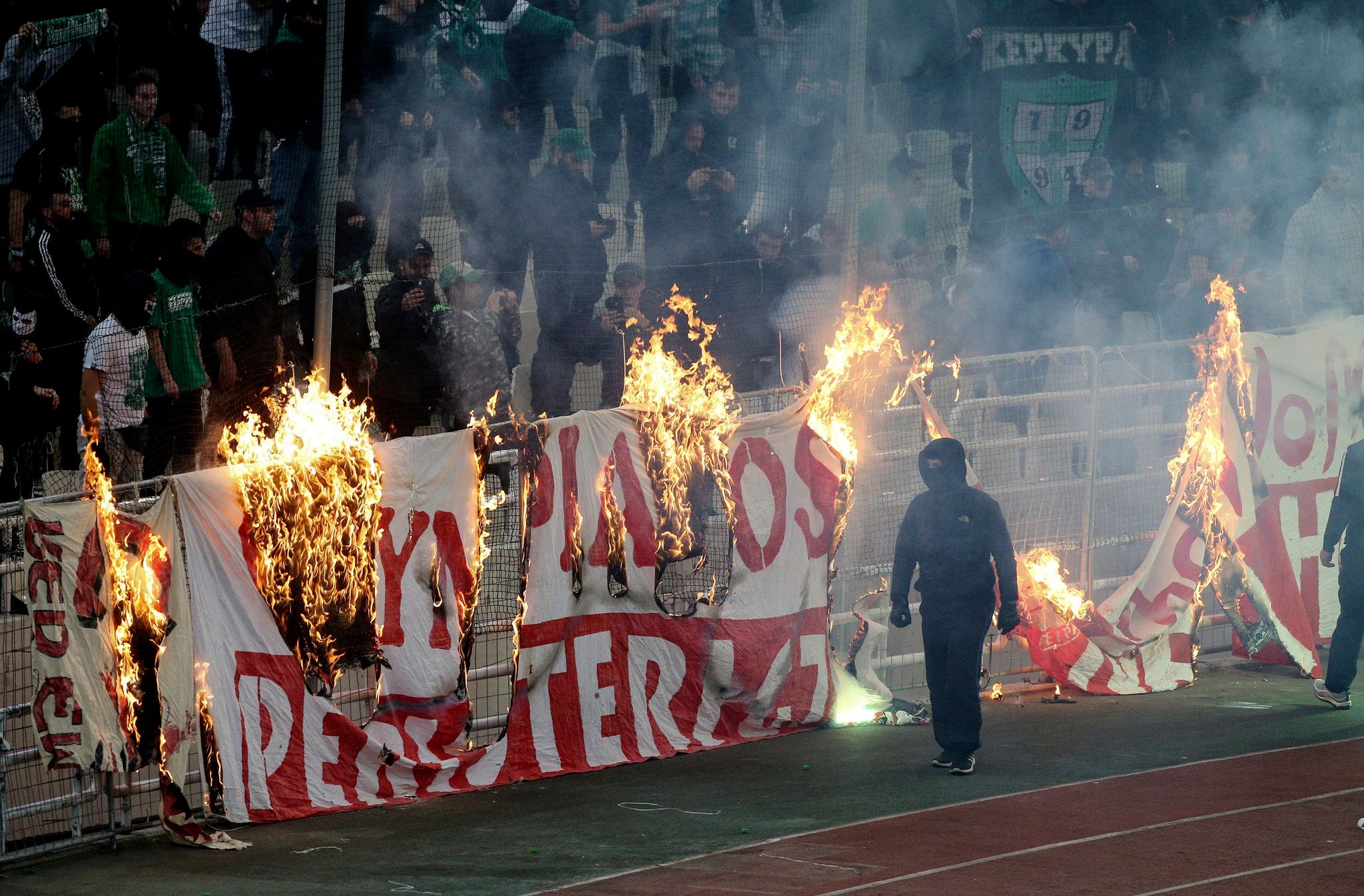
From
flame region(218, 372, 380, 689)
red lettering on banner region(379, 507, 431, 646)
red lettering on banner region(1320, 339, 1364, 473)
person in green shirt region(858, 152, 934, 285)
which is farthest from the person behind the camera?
red lettering on banner region(1320, 339, 1364, 473)

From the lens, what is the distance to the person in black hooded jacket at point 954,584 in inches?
339

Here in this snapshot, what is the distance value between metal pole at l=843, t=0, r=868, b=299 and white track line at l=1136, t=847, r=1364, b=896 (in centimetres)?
483

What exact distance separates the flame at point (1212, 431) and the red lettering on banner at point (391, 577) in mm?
5592

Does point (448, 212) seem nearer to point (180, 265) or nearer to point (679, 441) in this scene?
point (180, 265)

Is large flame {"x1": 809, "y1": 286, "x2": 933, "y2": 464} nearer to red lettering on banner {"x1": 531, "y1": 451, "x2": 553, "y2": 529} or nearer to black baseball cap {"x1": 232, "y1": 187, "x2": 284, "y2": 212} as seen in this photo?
red lettering on banner {"x1": 531, "y1": 451, "x2": 553, "y2": 529}

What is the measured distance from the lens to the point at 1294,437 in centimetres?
1137

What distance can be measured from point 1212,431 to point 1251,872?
5.15 metres

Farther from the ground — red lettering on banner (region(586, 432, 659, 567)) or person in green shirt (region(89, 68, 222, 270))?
person in green shirt (region(89, 68, 222, 270))

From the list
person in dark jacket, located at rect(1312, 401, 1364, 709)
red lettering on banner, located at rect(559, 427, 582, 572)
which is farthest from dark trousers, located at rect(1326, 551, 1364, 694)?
red lettering on banner, located at rect(559, 427, 582, 572)

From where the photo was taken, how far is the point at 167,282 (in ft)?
33.4

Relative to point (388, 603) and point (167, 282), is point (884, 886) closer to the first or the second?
point (388, 603)

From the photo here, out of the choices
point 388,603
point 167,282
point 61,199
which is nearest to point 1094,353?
point 388,603

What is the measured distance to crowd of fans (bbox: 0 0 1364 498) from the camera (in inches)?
389

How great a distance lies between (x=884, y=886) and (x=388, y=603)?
3.04 m
